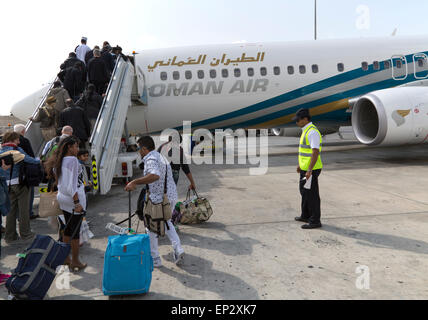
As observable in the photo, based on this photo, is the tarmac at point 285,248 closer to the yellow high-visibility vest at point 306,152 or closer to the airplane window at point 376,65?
the yellow high-visibility vest at point 306,152

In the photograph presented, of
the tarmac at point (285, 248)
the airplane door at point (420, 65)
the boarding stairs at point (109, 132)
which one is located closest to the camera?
the tarmac at point (285, 248)

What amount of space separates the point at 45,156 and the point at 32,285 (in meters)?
2.97

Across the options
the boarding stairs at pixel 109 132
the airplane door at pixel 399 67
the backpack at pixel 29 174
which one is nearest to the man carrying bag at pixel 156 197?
the backpack at pixel 29 174

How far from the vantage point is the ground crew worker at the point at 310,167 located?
16.2ft

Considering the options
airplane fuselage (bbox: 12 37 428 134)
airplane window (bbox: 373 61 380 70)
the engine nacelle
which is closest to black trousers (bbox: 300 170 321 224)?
the engine nacelle

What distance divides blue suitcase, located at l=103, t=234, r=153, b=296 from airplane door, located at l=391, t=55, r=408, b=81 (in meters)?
11.9

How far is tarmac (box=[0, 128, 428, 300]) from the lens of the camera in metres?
3.29

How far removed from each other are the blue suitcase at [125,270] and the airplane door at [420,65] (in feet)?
41.2

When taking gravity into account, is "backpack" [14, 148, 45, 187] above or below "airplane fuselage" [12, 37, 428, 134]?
below

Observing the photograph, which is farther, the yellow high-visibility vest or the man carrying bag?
the yellow high-visibility vest

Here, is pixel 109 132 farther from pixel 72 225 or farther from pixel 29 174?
pixel 72 225

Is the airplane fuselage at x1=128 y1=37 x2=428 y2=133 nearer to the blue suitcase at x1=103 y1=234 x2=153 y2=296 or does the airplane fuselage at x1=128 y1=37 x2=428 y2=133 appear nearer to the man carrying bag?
the man carrying bag

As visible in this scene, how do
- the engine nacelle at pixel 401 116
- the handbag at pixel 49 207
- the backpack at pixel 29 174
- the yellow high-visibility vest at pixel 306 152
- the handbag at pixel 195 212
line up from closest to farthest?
the handbag at pixel 49 207 < the backpack at pixel 29 174 < the yellow high-visibility vest at pixel 306 152 < the handbag at pixel 195 212 < the engine nacelle at pixel 401 116

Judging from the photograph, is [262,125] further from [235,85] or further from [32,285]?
[32,285]
